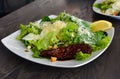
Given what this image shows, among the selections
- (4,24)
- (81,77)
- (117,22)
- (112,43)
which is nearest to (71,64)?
(81,77)

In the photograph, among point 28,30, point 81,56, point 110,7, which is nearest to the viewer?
point 81,56

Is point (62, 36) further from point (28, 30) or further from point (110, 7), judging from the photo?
point (110, 7)

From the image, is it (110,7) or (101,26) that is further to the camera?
(110,7)

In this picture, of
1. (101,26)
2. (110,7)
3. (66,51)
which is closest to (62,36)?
(66,51)

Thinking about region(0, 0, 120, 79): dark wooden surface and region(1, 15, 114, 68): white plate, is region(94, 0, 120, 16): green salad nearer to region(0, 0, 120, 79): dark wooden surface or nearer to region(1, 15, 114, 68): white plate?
region(0, 0, 120, 79): dark wooden surface

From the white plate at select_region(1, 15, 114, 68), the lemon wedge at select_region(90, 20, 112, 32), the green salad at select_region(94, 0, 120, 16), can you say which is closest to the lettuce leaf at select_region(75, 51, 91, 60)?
the white plate at select_region(1, 15, 114, 68)

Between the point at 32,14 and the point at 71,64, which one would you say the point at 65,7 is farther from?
the point at 71,64
